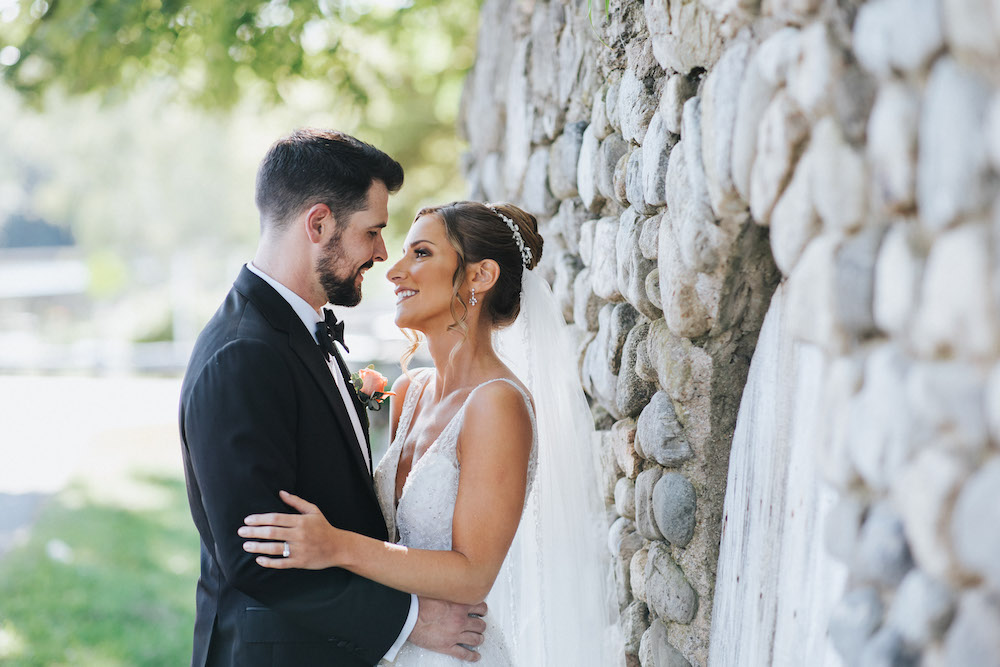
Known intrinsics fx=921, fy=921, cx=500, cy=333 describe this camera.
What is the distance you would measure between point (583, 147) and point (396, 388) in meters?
1.01

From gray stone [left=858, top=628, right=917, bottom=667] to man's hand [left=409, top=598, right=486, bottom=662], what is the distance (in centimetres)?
137

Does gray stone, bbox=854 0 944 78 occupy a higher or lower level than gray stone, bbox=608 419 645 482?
higher

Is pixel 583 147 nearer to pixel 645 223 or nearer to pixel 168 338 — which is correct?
pixel 645 223

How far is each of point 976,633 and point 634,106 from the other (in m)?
1.66

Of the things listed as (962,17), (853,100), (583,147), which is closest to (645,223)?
(583,147)

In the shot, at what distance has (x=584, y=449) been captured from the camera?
275 centimetres

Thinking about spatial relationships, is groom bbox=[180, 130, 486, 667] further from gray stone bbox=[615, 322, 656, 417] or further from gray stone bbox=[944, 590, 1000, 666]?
gray stone bbox=[944, 590, 1000, 666]

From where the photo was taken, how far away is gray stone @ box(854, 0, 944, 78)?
105cm

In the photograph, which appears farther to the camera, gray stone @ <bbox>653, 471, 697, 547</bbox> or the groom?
gray stone @ <bbox>653, 471, 697, 547</bbox>

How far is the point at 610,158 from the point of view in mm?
2689

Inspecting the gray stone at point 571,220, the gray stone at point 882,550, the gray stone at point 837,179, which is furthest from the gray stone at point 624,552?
the gray stone at point 837,179

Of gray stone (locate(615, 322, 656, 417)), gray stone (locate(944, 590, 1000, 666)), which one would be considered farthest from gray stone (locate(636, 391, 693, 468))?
gray stone (locate(944, 590, 1000, 666))

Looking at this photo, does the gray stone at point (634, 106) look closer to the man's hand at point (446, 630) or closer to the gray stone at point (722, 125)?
the gray stone at point (722, 125)

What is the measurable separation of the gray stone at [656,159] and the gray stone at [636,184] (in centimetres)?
5
